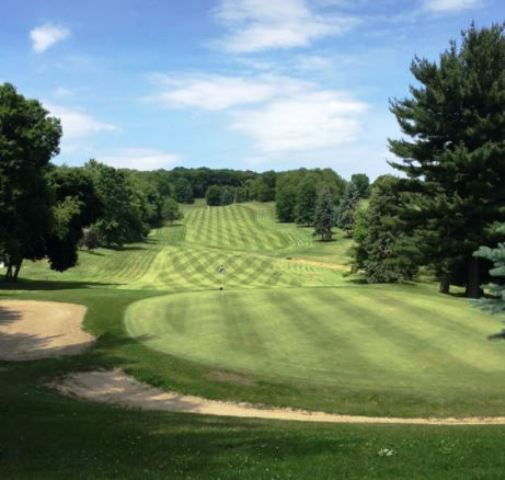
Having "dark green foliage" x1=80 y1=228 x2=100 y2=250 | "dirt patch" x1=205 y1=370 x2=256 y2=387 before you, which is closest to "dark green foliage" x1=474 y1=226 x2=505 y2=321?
"dirt patch" x1=205 y1=370 x2=256 y2=387

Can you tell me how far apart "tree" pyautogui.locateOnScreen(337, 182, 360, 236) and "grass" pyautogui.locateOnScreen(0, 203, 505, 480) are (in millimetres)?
101744

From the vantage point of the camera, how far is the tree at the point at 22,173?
39812 millimetres

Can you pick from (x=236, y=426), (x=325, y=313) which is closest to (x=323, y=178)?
(x=325, y=313)

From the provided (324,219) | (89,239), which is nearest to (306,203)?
(324,219)

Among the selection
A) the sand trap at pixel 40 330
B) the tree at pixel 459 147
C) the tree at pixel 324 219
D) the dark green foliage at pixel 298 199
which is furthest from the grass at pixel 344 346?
the dark green foliage at pixel 298 199

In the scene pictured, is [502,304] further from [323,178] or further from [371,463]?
[323,178]

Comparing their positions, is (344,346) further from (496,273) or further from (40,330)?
(40,330)

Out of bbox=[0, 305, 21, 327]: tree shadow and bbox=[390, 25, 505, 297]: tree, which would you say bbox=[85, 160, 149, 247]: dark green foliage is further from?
bbox=[0, 305, 21, 327]: tree shadow

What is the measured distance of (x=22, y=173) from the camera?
4109 centimetres

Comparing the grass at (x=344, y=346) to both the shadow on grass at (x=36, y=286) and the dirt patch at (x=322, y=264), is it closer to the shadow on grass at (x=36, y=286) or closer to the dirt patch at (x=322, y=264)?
the shadow on grass at (x=36, y=286)

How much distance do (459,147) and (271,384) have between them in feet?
83.0

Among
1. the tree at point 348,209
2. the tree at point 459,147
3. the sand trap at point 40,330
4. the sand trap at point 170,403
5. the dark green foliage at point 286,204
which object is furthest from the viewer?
the dark green foliage at point 286,204

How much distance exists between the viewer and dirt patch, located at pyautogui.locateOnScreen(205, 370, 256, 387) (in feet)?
54.9

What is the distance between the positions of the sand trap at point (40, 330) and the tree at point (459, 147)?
22.3 meters
